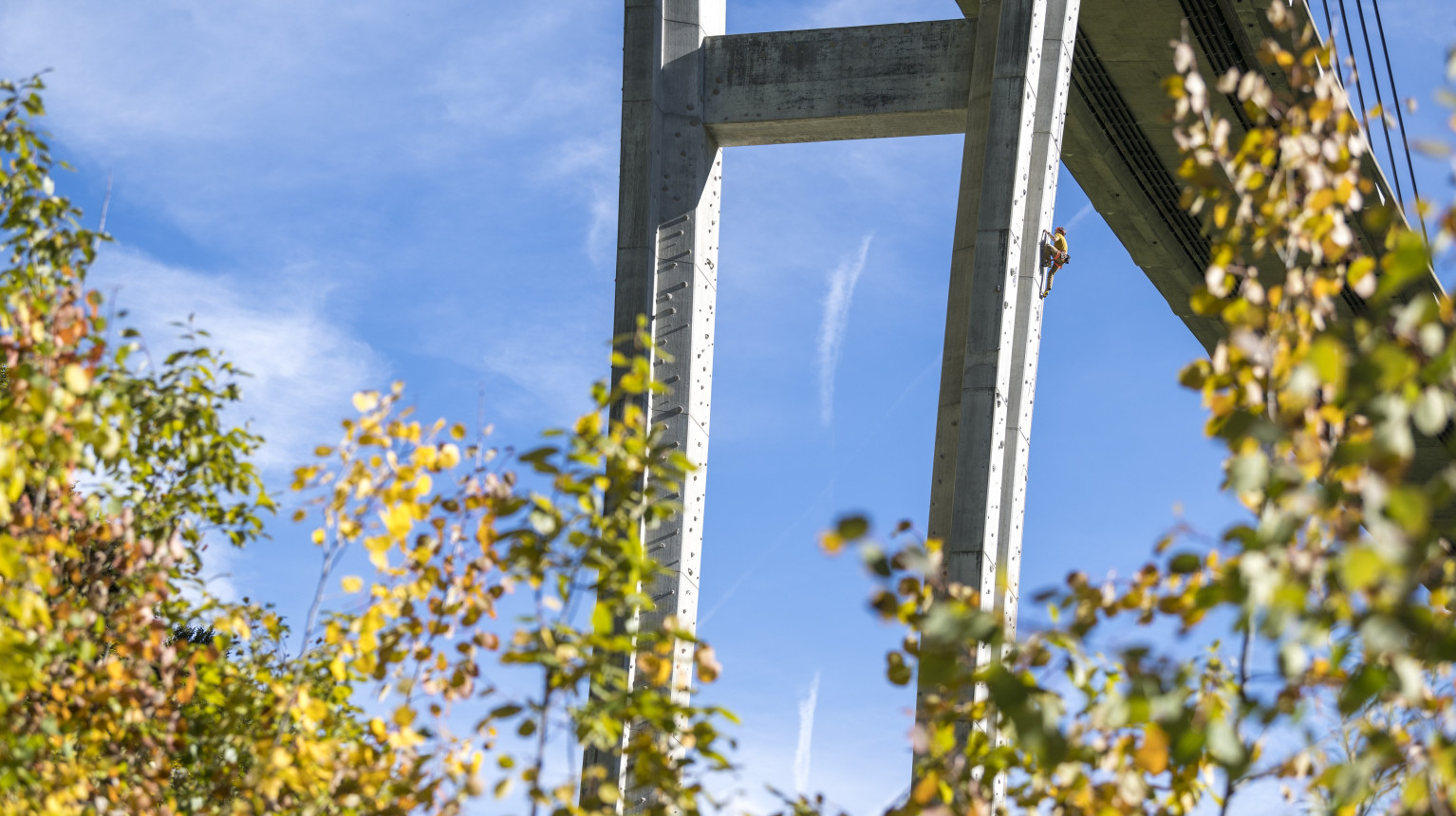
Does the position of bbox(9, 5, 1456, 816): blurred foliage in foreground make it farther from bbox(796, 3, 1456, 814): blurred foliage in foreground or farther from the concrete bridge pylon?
the concrete bridge pylon

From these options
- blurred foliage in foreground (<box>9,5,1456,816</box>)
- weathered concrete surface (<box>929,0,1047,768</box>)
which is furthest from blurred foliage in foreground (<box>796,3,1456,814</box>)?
weathered concrete surface (<box>929,0,1047,768</box>)

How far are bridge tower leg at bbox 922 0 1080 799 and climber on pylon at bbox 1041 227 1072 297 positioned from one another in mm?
65

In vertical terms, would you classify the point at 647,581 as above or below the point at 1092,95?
below

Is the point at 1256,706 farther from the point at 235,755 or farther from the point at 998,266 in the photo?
the point at 998,266

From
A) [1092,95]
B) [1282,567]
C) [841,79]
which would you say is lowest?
[1282,567]

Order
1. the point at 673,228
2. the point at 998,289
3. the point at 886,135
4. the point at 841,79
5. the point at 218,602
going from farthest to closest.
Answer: the point at 886,135 → the point at 841,79 → the point at 673,228 → the point at 998,289 → the point at 218,602

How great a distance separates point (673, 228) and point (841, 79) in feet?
4.60

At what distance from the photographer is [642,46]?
770cm

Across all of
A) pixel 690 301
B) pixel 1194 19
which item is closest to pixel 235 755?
pixel 690 301

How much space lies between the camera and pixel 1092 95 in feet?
38.4

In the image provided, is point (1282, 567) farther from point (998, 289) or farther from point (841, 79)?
point (841, 79)

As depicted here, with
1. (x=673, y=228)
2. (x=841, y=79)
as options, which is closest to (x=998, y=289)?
(x=841, y=79)

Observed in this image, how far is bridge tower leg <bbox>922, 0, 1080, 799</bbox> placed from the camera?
7090 mm

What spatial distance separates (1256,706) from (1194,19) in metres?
9.99
